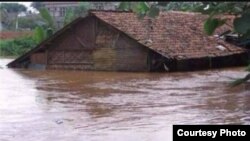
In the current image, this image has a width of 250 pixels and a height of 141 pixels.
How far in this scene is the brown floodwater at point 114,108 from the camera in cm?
821

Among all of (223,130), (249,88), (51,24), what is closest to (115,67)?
(249,88)

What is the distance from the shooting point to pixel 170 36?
923 inches

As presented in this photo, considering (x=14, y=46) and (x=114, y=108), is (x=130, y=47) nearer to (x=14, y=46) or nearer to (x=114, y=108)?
(x=114, y=108)

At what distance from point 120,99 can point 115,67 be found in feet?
33.7

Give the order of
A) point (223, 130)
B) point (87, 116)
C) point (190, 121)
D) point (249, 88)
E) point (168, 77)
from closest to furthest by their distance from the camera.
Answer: point (223, 130)
point (190, 121)
point (87, 116)
point (249, 88)
point (168, 77)

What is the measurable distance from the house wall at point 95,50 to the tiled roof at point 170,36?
46 centimetres

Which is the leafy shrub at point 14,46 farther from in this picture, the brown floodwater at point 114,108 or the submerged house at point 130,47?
the brown floodwater at point 114,108

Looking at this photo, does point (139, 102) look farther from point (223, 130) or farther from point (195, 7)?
point (195, 7)

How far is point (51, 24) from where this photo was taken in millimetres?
1625

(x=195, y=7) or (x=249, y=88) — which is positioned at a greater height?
(x=195, y=7)

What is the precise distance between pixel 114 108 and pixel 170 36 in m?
13.0

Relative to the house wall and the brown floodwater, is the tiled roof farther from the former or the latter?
the brown floodwater

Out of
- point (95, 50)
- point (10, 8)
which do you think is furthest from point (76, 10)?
point (95, 50)

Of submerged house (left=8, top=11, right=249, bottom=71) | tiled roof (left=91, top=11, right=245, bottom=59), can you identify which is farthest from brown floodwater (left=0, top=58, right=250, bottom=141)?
tiled roof (left=91, top=11, right=245, bottom=59)
